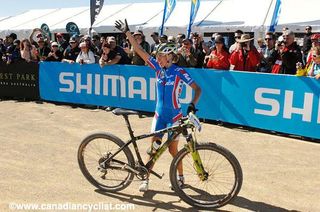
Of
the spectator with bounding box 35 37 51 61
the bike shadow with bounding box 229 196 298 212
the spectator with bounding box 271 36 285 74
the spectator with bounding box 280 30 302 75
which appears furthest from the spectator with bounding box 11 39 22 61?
the bike shadow with bounding box 229 196 298 212

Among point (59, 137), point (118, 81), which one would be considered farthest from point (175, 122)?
point (118, 81)

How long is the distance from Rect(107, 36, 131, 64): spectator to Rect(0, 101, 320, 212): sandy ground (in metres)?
1.79

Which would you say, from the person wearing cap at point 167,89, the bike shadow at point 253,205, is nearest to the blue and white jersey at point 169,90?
the person wearing cap at point 167,89

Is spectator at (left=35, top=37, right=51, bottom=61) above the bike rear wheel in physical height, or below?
above

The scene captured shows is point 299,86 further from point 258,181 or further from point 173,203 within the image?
point 173,203

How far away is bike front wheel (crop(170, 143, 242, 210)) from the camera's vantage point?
455 cm

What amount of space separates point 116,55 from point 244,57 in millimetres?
3427

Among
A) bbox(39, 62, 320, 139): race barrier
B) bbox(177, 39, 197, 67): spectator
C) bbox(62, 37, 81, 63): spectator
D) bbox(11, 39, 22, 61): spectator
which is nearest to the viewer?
bbox(39, 62, 320, 139): race barrier

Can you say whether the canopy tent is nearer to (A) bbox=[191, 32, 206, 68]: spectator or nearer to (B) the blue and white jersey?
(A) bbox=[191, 32, 206, 68]: spectator

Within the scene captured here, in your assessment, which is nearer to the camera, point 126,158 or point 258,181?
point 126,158

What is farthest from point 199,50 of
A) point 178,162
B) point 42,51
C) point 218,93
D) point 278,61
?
point 178,162

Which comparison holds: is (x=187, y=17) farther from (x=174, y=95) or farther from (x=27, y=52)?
(x=174, y=95)

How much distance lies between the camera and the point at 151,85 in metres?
9.99

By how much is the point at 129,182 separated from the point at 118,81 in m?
5.69
